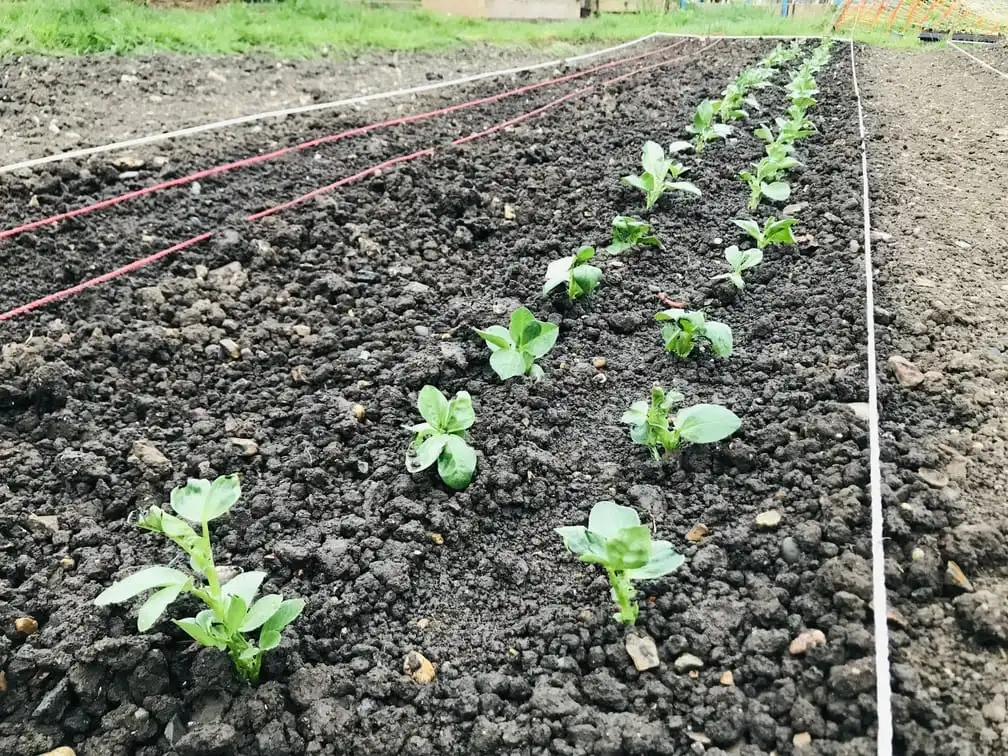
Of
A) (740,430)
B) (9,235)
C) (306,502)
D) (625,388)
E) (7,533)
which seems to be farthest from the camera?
(9,235)

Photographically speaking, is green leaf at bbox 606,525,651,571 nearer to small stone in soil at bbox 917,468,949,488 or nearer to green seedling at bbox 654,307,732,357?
small stone in soil at bbox 917,468,949,488

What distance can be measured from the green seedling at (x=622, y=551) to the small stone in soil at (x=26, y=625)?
107cm

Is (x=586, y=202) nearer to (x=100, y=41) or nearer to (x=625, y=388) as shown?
(x=625, y=388)

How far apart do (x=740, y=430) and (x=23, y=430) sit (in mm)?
1934

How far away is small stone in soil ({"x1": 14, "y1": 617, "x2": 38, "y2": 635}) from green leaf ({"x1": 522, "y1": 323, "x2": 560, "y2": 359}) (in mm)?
1350

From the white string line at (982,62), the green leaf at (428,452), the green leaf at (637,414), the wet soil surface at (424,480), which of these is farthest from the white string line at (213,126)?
the white string line at (982,62)

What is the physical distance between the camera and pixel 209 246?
2895 mm

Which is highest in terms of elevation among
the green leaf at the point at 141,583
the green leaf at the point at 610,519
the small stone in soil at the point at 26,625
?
the green leaf at the point at 610,519

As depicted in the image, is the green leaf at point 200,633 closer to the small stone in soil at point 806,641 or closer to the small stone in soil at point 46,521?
the small stone in soil at point 46,521

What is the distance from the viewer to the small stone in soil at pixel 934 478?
5.59 ft

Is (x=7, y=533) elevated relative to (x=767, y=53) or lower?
lower

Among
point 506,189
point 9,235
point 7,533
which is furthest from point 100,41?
point 7,533

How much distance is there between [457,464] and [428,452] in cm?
8

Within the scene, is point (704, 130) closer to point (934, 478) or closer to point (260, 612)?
point (934, 478)
